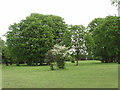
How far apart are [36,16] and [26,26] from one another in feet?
18.5

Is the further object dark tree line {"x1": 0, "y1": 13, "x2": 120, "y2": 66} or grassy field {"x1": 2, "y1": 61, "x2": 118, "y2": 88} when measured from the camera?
dark tree line {"x1": 0, "y1": 13, "x2": 120, "y2": 66}

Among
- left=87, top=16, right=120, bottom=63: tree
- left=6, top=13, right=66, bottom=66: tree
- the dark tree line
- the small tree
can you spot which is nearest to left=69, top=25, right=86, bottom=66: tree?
the dark tree line

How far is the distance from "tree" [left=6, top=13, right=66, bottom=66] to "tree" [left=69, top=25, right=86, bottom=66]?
763cm

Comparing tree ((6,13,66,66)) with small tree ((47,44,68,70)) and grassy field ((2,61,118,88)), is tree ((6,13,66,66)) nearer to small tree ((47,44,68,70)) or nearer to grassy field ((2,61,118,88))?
small tree ((47,44,68,70))

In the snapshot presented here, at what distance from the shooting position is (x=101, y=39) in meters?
58.9

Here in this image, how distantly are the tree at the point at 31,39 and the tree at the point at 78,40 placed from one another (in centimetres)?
763

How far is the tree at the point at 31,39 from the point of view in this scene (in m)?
57.9

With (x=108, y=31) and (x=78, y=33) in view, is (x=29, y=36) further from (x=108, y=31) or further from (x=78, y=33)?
(x=108, y=31)

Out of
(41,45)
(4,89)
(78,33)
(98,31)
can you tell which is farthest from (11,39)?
(4,89)

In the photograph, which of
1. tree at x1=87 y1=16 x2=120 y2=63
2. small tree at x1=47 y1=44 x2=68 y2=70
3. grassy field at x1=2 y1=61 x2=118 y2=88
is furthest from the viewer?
tree at x1=87 y1=16 x2=120 y2=63

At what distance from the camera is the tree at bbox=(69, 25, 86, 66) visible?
2104 inches

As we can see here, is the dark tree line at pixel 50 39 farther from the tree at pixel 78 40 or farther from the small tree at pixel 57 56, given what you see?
the small tree at pixel 57 56

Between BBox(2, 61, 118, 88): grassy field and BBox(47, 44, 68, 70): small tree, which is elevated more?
BBox(47, 44, 68, 70): small tree

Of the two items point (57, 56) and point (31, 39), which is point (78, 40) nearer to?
point (31, 39)
